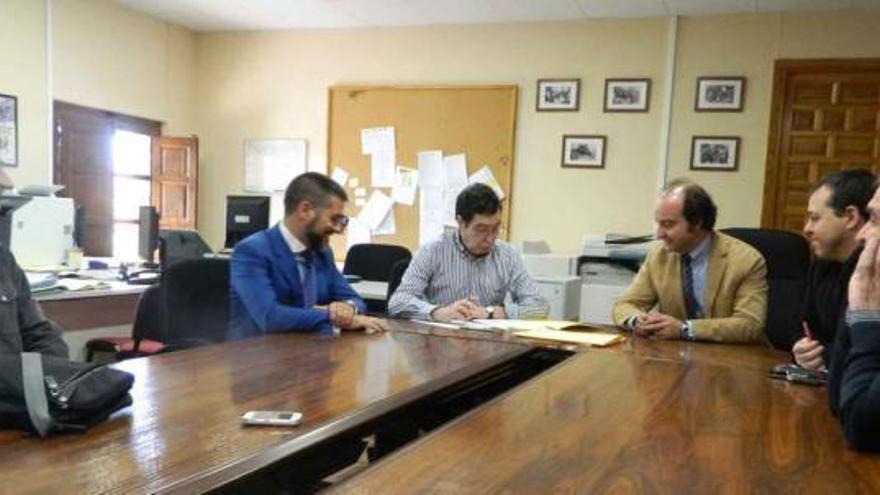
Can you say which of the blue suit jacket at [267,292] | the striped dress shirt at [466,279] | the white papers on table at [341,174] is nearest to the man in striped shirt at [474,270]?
the striped dress shirt at [466,279]

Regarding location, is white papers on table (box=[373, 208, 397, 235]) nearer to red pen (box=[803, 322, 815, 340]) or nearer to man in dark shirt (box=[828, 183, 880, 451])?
red pen (box=[803, 322, 815, 340])

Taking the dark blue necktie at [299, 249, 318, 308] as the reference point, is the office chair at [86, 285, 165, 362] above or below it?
below

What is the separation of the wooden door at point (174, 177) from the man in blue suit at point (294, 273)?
3.75 m

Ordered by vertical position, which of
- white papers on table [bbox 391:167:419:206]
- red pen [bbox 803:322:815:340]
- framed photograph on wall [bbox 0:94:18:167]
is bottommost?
red pen [bbox 803:322:815:340]

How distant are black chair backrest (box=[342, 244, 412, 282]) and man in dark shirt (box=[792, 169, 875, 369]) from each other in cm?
247

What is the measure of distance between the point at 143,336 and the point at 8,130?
2285 millimetres

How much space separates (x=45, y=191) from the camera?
340 cm

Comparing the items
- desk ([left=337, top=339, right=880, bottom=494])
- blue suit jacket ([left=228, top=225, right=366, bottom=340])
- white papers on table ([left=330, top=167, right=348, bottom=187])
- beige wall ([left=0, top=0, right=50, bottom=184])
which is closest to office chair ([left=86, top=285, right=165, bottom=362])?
blue suit jacket ([left=228, top=225, right=366, bottom=340])

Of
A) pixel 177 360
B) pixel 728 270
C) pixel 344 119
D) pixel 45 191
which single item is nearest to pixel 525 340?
pixel 728 270

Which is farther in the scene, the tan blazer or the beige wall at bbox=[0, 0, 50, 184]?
the beige wall at bbox=[0, 0, 50, 184]

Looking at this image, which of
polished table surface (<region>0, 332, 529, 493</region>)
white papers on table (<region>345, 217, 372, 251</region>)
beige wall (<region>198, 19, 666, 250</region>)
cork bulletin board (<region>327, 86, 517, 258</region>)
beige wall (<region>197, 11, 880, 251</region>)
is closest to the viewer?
polished table surface (<region>0, 332, 529, 493</region>)

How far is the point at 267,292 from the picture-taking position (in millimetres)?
2150

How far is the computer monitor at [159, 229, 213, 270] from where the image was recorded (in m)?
4.10

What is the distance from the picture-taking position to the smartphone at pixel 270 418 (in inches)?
44.8
